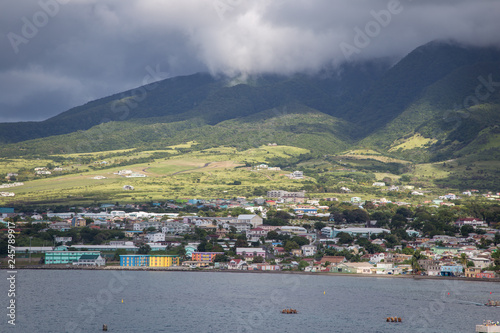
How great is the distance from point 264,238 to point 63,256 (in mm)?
26142

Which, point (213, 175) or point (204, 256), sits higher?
point (213, 175)

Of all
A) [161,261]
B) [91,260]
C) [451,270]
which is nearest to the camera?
[451,270]

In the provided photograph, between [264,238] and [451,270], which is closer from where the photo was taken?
[451,270]

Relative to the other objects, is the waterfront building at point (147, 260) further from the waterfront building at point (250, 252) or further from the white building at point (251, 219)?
the white building at point (251, 219)

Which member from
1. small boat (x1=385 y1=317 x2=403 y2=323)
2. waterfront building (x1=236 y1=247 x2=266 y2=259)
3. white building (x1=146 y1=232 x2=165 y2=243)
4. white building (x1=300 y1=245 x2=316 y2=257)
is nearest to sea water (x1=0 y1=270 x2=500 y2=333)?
small boat (x1=385 y1=317 x2=403 y2=323)

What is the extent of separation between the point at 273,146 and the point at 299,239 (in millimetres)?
92145

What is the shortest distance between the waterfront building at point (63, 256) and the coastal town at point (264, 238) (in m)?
0.12

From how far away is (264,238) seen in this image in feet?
302

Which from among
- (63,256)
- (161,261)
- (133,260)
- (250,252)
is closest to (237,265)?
(250,252)

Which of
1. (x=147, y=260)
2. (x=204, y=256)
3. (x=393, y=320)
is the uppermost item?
(x=204, y=256)

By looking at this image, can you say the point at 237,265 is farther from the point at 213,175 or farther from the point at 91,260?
the point at 213,175

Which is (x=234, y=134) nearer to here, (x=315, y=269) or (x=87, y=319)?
(x=315, y=269)

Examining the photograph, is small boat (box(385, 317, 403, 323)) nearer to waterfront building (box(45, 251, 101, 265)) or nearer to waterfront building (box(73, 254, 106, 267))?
waterfront building (box(73, 254, 106, 267))

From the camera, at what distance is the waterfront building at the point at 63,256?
81375mm
